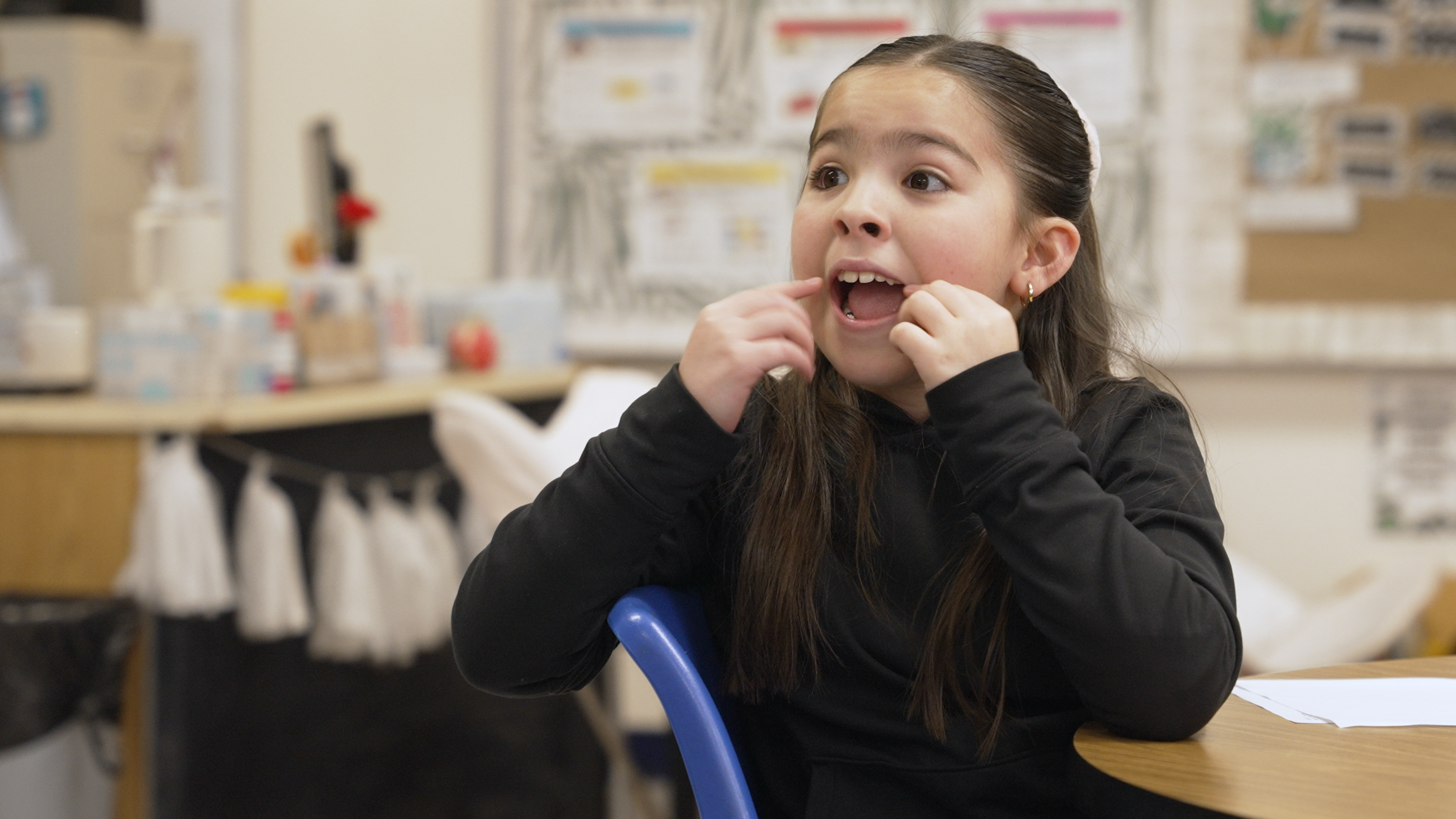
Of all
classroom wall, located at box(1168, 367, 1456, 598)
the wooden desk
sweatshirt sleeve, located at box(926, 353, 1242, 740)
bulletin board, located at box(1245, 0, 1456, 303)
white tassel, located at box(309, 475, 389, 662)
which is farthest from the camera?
classroom wall, located at box(1168, 367, 1456, 598)

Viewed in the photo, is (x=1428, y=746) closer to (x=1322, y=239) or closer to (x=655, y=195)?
(x=1322, y=239)

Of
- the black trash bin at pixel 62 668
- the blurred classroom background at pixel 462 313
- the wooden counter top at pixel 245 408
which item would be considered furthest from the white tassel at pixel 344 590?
the black trash bin at pixel 62 668

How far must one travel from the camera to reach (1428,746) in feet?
2.71

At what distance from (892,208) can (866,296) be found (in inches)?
2.9

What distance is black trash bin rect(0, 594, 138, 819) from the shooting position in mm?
1862

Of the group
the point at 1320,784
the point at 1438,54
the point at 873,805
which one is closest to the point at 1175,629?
the point at 1320,784

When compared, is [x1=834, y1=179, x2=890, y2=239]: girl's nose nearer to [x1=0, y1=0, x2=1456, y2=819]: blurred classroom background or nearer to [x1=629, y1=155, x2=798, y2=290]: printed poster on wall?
[x1=0, y1=0, x2=1456, y2=819]: blurred classroom background

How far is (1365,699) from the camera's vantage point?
3.11ft

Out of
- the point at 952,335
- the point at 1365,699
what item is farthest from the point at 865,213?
the point at 1365,699

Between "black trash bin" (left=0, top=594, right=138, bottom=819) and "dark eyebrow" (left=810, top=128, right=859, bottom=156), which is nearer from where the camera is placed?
"dark eyebrow" (left=810, top=128, right=859, bottom=156)

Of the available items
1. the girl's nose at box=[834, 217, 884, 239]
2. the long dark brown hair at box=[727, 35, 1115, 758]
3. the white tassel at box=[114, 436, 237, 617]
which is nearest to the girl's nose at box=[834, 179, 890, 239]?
the girl's nose at box=[834, 217, 884, 239]

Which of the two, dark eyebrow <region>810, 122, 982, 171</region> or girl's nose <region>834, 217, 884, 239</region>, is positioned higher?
dark eyebrow <region>810, 122, 982, 171</region>

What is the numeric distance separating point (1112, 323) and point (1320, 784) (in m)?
0.49

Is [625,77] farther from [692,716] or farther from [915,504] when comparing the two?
[692,716]
